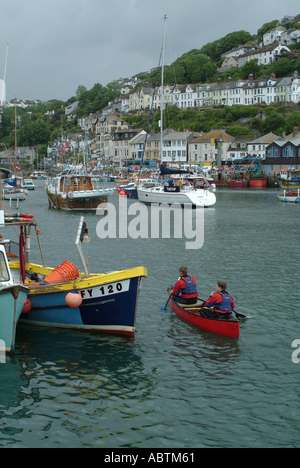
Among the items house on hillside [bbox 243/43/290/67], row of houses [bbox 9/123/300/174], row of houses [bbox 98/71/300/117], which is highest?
house on hillside [bbox 243/43/290/67]

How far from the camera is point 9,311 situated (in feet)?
42.9

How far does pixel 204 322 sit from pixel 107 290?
3557 millimetres

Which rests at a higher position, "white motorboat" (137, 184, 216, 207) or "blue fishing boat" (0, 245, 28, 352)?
"white motorboat" (137, 184, 216, 207)

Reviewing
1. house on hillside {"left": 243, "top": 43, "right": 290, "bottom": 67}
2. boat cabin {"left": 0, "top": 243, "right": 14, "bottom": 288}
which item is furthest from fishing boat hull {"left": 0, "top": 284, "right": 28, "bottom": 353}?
house on hillside {"left": 243, "top": 43, "right": 290, "bottom": 67}

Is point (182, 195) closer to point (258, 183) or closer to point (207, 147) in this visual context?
point (258, 183)

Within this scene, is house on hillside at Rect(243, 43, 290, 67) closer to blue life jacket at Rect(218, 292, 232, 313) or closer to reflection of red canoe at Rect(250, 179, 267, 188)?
reflection of red canoe at Rect(250, 179, 267, 188)

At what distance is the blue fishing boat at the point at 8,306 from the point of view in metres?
12.9

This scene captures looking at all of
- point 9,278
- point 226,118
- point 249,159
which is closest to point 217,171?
point 249,159

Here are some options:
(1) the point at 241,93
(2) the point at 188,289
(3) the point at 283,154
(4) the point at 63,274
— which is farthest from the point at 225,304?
(1) the point at 241,93

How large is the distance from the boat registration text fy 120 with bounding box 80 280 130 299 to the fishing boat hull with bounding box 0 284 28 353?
200 cm

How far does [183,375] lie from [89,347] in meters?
3.40

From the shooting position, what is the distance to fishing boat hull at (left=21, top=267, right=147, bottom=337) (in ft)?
47.0

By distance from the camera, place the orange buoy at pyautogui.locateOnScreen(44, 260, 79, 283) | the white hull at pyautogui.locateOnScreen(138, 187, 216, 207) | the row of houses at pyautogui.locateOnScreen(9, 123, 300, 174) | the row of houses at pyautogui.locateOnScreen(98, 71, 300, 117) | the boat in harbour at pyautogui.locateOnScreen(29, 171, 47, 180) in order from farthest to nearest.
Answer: the boat in harbour at pyautogui.locateOnScreen(29, 171, 47, 180) < the row of houses at pyautogui.locateOnScreen(98, 71, 300, 117) < the row of houses at pyautogui.locateOnScreen(9, 123, 300, 174) < the white hull at pyautogui.locateOnScreen(138, 187, 216, 207) < the orange buoy at pyautogui.locateOnScreen(44, 260, 79, 283)
